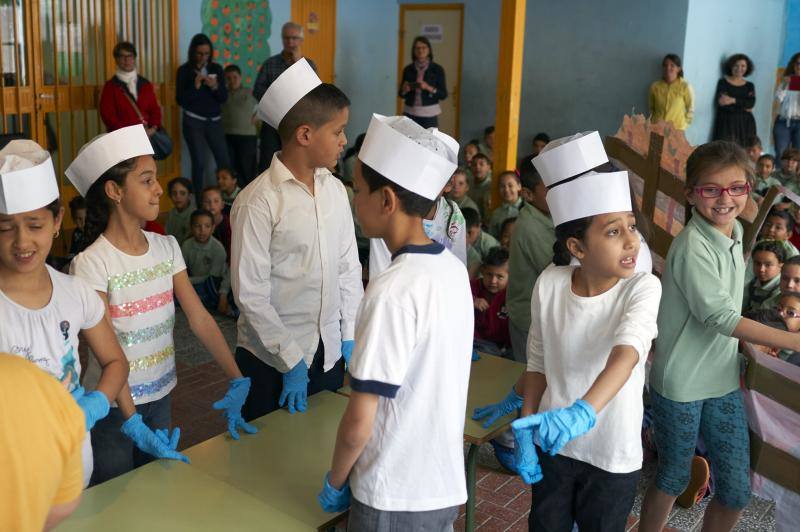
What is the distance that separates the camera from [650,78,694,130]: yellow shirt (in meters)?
8.80

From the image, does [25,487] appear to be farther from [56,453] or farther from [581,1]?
[581,1]

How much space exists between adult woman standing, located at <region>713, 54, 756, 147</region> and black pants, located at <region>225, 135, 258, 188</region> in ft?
17.8

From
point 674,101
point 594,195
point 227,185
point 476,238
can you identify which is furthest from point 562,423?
point 674,101

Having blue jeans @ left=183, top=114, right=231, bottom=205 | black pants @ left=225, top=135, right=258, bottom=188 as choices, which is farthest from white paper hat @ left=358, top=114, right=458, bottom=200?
black pants @ left=225, top=135, right=258, bottom=188

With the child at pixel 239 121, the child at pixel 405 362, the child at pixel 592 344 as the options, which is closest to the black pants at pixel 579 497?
the child at pixel 592 344

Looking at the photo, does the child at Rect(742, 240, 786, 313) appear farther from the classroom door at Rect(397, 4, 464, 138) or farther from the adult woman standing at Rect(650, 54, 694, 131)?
the classroom door at Rect(397, 4, 464, 138)

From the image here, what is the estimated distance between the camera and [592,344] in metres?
2.11

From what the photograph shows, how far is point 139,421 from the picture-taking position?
7.07 ft

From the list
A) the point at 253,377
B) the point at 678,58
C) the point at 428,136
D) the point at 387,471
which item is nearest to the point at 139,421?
the point at 253,377

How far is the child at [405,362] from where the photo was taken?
1.67 metres

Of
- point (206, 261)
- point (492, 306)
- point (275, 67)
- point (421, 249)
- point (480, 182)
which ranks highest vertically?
point (275, 67)

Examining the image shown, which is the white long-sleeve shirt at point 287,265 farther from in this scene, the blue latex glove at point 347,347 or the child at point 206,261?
the child at point 206,261

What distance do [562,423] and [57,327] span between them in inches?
46.7

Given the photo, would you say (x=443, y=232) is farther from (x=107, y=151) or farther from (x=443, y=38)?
(x=443, y=38)
